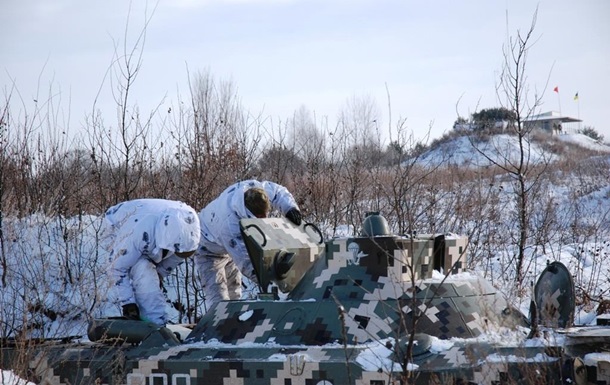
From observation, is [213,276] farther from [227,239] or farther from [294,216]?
[294,216]

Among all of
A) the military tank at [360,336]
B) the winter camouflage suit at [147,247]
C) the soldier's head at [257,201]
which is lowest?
the military tank at [360,336]

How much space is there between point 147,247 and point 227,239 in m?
1.48

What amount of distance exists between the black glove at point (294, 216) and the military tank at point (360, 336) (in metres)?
1.46

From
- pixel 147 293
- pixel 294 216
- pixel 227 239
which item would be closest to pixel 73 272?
pixel 227 239

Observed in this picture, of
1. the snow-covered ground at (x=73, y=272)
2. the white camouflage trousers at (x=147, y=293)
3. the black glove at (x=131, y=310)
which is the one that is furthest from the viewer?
the snow-covered ground at (x=73, y=272)

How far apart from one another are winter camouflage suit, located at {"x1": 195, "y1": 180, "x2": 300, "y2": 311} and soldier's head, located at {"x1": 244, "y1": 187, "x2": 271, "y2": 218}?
6 cm

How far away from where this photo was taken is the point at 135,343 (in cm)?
674

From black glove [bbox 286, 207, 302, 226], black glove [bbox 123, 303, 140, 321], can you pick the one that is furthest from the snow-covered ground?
black glove [bbox 286, 207, 302, 226]

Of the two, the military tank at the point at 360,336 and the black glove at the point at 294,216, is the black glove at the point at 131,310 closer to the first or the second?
the military tank at the point at 360,336

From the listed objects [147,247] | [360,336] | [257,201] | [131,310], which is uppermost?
[257,201]

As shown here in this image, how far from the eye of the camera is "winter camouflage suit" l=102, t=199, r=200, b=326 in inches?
305

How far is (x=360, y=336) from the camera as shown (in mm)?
6082

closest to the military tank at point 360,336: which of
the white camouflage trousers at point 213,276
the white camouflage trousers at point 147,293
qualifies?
the white camouflage trousers at point 147,293

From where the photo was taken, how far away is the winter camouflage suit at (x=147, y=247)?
25.4 ft
